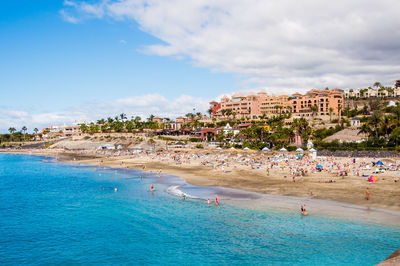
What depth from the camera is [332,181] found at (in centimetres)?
3994

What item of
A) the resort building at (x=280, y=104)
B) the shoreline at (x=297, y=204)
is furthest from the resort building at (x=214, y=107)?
the shoreline at (x=297, y=204)

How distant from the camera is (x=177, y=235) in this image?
2469 cm

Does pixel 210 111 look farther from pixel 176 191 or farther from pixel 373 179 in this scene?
pixel 373 179

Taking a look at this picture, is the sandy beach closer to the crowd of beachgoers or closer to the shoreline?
the crowd of beachgoers

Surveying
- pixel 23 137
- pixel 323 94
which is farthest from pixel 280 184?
pixel 23 137

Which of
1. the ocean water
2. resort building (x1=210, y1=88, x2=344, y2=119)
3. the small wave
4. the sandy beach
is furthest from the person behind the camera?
resort building (x1=210, y1=88, x2=344, y2=119)

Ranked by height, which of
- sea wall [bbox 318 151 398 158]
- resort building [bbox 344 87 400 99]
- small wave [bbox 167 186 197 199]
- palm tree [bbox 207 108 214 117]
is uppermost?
resort building [bbox 344 87 400 99]

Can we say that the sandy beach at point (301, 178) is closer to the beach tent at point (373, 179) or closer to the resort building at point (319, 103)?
the beach tent at point (373, 179)

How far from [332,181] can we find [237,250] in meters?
23.7

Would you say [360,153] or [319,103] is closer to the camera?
[360,153]

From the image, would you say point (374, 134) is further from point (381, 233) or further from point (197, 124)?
point (197, 124)

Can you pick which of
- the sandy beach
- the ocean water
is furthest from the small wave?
the sandy beach

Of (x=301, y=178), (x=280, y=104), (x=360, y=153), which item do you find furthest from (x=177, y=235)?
(x=280, y=104)

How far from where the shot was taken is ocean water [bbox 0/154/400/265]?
→ 814 inches
